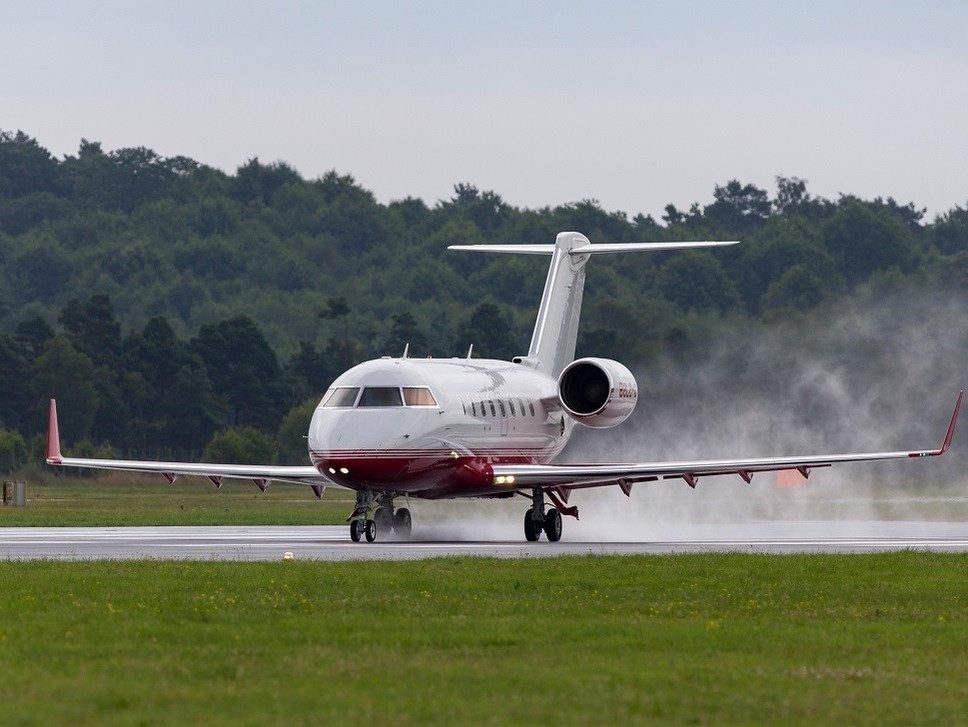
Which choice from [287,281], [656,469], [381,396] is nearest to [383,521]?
[381,396]

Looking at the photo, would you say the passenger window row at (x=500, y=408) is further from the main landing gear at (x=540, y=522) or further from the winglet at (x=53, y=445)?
the winglet at (x=53, y=445)

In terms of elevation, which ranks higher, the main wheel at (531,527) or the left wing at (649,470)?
the left wing at (649,470)

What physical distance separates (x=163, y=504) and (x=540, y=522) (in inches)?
993

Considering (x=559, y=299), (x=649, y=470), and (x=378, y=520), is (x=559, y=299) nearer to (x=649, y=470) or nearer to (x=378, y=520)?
(x=649, y=470)

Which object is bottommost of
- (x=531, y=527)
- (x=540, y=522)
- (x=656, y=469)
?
(x=531, y=527)

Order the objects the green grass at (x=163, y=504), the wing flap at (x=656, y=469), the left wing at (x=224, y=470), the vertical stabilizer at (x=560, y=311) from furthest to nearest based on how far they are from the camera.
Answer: the green grass at (x=163, y=504) → the vertical stabilizer at (x=560, y=311) → the left wing at (x=224, y=470) → the wing flap at (x=656, y=469)

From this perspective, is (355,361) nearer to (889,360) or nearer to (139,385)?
(139,385)

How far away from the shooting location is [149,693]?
49.7ft

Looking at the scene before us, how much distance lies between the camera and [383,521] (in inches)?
1615

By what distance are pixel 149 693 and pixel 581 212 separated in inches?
4878

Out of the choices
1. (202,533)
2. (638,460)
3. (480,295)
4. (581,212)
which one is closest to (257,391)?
(480,295)

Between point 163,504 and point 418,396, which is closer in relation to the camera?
point 418,396

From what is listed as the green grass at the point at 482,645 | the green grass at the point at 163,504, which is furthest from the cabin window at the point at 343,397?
the green grass at the point at 163,504

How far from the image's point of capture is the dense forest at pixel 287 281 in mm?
98062
